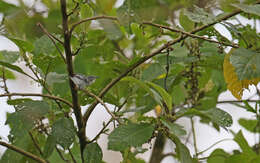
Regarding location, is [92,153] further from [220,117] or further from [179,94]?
[179,94]

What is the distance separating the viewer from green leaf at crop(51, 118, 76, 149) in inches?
18.3

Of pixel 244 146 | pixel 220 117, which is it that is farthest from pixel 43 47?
pixel 244 146

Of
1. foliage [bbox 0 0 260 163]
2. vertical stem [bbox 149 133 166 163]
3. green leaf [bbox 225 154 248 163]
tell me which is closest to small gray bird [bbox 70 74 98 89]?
foliage [bbox 0 0 260 163]

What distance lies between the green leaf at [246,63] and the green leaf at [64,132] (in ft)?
0.66

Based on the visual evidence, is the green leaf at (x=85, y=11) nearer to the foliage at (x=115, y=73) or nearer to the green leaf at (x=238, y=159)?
the foliage at (x=115, y=73)

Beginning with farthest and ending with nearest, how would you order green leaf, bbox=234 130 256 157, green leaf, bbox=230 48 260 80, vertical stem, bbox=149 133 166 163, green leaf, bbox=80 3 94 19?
1. vertical stem, bbox=149 133 166 163
2. green leaf, bbox=234 130 256 157
3. green leaf, bbox=80 3 94 19
4. green leaf, bbox=230 48 260 80

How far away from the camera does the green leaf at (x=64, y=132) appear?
464 mm

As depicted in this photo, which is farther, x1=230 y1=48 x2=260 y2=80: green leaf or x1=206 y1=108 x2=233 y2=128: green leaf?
x1=206 y1=108 x2=233 y2=128: green leaf

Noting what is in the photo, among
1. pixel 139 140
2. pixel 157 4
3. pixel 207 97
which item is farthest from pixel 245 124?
pixel 139 140

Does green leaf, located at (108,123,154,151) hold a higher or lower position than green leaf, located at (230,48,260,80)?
lower

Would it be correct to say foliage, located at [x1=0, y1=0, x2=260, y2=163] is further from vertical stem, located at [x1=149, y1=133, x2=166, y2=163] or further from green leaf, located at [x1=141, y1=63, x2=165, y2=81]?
vertical stem, located at [x1=149, y1=133, x2=166, y2=163]

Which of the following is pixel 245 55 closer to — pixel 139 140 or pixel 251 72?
pixel 251 72

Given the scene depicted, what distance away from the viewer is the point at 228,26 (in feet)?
1.47

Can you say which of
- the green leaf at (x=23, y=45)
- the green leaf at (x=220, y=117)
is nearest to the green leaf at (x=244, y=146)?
the green leaf at (x=220, y=117)
